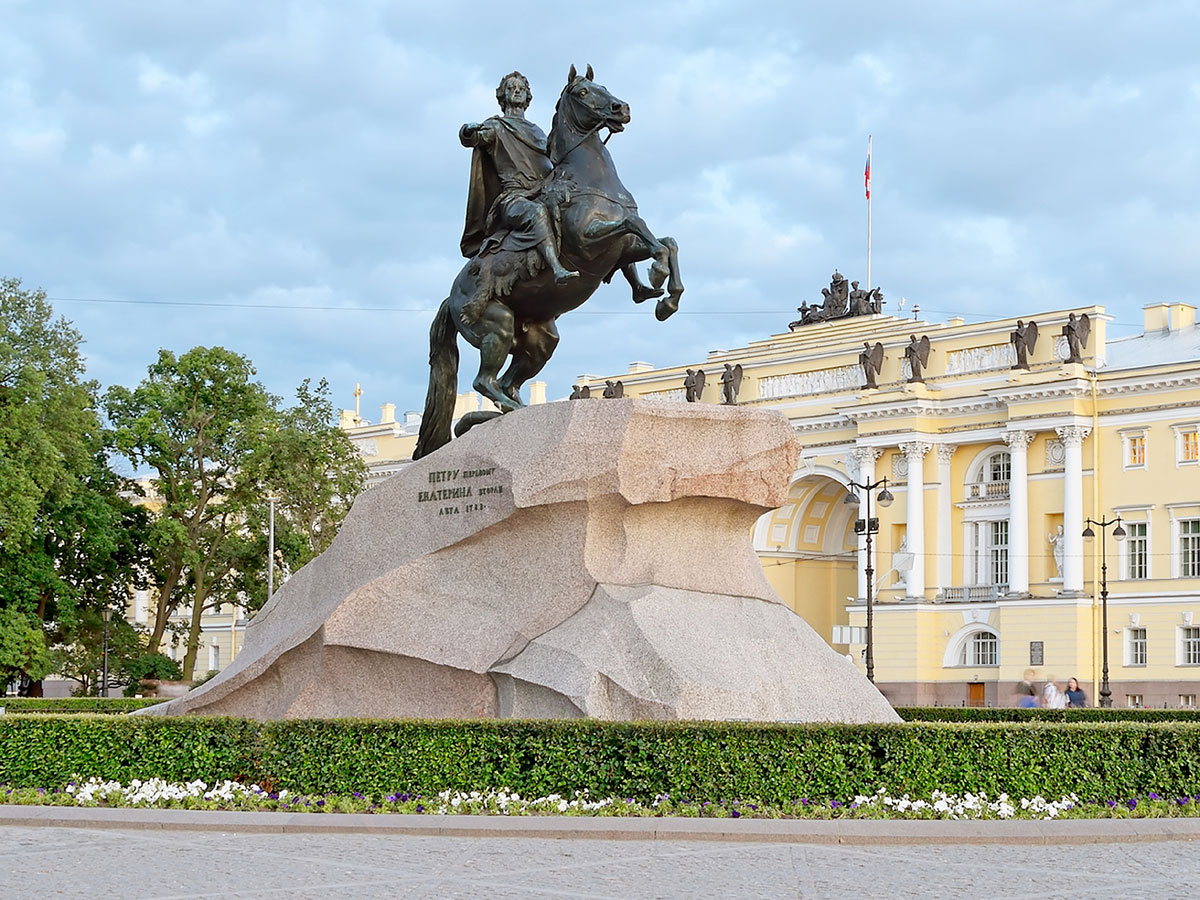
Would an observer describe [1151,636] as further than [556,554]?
Yes

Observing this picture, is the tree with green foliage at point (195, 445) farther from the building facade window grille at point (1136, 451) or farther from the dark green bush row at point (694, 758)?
the dark green bush row at point (694, 758)

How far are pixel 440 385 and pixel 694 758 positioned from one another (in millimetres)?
5166

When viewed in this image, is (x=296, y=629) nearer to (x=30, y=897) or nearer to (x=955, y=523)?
(x=30, y=897)

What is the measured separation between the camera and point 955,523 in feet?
216

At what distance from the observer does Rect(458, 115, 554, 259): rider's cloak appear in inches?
593

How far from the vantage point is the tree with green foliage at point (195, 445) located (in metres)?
46.7

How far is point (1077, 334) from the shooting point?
198 feet

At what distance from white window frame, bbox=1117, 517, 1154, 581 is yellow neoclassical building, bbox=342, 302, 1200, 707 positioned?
6cm

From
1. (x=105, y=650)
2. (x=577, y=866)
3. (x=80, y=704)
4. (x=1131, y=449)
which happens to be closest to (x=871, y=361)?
(x=1131, y=449)

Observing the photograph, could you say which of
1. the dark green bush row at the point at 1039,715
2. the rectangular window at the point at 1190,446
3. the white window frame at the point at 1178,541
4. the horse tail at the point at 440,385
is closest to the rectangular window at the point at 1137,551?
the white window frame at the point at 1178,541

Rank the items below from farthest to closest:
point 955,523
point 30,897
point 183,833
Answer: point 955,523, point 183,833, point 30,897

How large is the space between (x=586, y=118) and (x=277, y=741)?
17.0ft

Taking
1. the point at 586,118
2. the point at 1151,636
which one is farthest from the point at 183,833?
the point at 1151,636

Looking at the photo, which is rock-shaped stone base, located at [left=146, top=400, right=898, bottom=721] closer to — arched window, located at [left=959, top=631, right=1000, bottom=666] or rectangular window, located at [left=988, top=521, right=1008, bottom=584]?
arched window, located at [left=959, top=631, right=1000, bottom=666]
